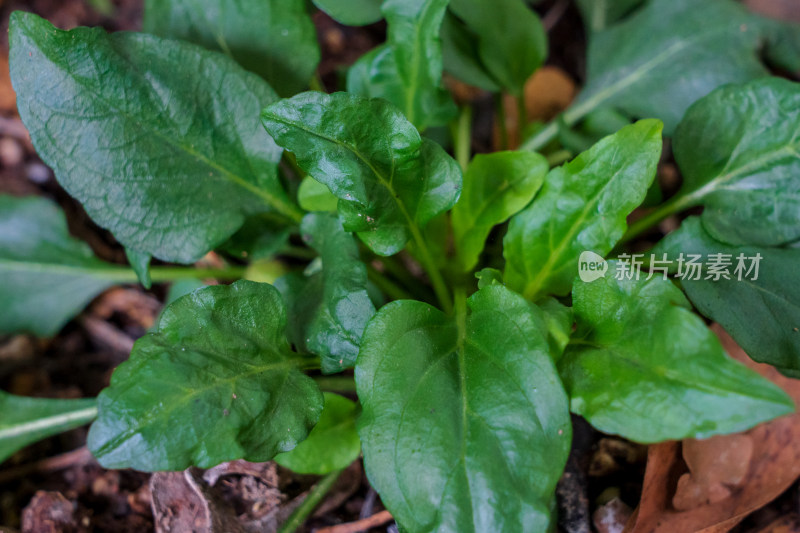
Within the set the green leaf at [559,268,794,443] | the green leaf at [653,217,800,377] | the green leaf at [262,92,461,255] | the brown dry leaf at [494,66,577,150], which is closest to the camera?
the green leaf at [559,268,794,443]

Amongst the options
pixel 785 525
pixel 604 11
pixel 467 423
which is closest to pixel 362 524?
pixel 467 423

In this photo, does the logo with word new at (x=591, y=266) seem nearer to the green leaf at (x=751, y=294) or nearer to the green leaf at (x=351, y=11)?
the green leaf at (x=751, y=294)

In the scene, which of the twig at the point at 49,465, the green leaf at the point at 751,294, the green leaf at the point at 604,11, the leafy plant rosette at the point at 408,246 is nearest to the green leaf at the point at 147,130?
the leafy plant rosette at the point at 408,246

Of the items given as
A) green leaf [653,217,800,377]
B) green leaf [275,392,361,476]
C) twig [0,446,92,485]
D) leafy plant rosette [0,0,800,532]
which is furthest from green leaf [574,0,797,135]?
twig [0,446,92,485]

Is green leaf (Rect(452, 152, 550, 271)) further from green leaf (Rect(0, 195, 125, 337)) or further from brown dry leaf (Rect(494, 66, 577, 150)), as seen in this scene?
green leaf (Rect(0, 195, 125, 337))

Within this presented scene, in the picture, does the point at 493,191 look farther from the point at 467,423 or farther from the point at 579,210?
the point at 467,423

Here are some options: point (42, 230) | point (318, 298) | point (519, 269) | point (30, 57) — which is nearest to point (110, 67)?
point (30, 57)
